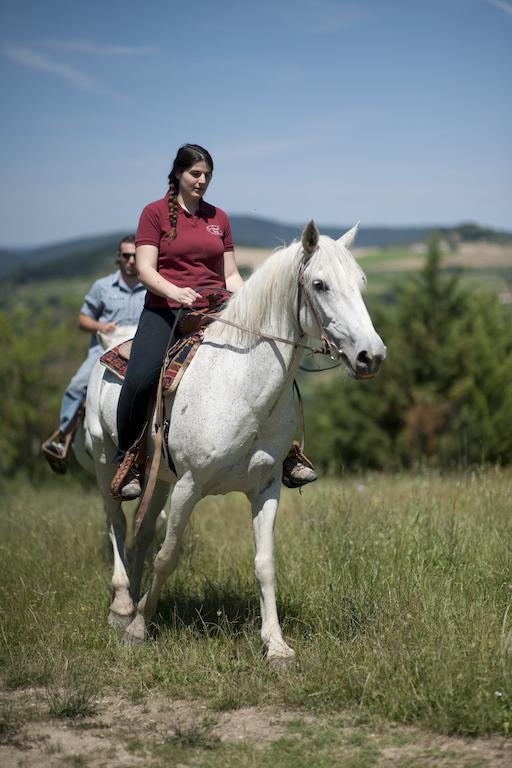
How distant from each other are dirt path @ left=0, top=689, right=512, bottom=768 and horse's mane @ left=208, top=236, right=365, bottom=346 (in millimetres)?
2248

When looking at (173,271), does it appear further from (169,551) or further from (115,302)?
(115,302)

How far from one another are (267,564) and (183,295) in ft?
6.04

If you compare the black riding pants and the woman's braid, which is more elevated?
the woman's braid

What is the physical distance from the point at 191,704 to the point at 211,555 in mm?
2894

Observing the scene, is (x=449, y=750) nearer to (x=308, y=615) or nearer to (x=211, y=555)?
(x=308, y=615)

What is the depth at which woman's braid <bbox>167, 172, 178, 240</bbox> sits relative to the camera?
5363mm

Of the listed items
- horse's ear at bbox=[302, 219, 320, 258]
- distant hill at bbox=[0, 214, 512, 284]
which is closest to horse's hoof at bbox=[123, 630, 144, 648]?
horse's ear at bbox=[302, 219, 320, 258]

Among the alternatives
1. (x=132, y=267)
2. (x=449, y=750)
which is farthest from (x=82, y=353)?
(x=449, y=750)

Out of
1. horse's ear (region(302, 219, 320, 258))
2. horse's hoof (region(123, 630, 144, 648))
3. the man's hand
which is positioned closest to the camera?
horse's ear (region(302, 219, 320, 258))

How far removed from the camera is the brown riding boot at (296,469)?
5445 millimetres

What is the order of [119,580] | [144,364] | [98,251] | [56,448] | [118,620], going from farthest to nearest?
[98,251] < [56,448] < [119,580] < [118,620] < [144,364]

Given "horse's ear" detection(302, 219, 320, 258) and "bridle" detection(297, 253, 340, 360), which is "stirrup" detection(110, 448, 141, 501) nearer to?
"bridle" detection(297, 253, 340, 360)

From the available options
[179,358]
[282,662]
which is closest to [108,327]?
[179,358]

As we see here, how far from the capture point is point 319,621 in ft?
17.1
